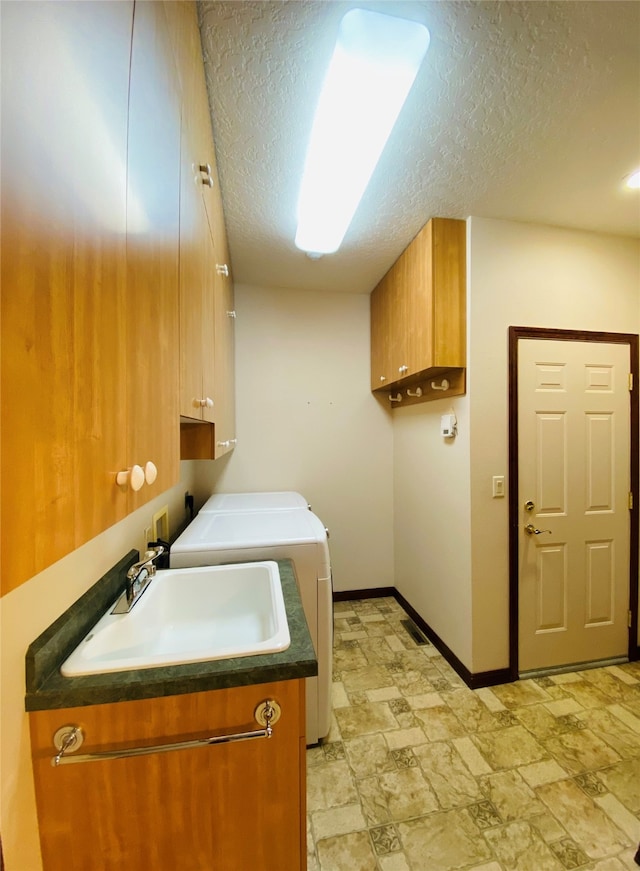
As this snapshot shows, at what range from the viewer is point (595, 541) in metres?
2.06

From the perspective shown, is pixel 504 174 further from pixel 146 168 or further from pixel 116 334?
pixel 116 334

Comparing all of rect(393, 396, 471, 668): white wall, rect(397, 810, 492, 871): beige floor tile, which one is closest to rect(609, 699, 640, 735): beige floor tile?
rect(393, 396, 471, 668): white wall

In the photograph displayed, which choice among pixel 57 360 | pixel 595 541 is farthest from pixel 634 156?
pixel 57 360

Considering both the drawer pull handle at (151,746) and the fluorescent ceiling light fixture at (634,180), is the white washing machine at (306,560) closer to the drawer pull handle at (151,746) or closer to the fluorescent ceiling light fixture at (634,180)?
the drawer pull handle at (151,746)

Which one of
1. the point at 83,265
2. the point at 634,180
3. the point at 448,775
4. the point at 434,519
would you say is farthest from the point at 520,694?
the point at 634,180

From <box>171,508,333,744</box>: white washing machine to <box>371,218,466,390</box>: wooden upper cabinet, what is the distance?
1.22 metres

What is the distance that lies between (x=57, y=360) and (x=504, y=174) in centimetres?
204

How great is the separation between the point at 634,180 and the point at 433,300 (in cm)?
103

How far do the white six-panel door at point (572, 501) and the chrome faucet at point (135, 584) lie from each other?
76.6 inches

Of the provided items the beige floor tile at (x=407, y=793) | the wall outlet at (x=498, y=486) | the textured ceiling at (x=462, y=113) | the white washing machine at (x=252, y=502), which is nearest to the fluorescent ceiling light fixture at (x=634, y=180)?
the textured ceiling at (x=462, y=113)

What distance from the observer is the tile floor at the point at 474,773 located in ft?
3.78

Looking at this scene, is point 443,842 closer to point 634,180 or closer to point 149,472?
point 149,472

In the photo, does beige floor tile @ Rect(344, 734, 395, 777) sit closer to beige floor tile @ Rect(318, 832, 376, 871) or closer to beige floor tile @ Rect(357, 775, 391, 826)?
beige floor tile @ Rect(357, 775, 391, 826)

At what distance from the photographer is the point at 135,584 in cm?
107
